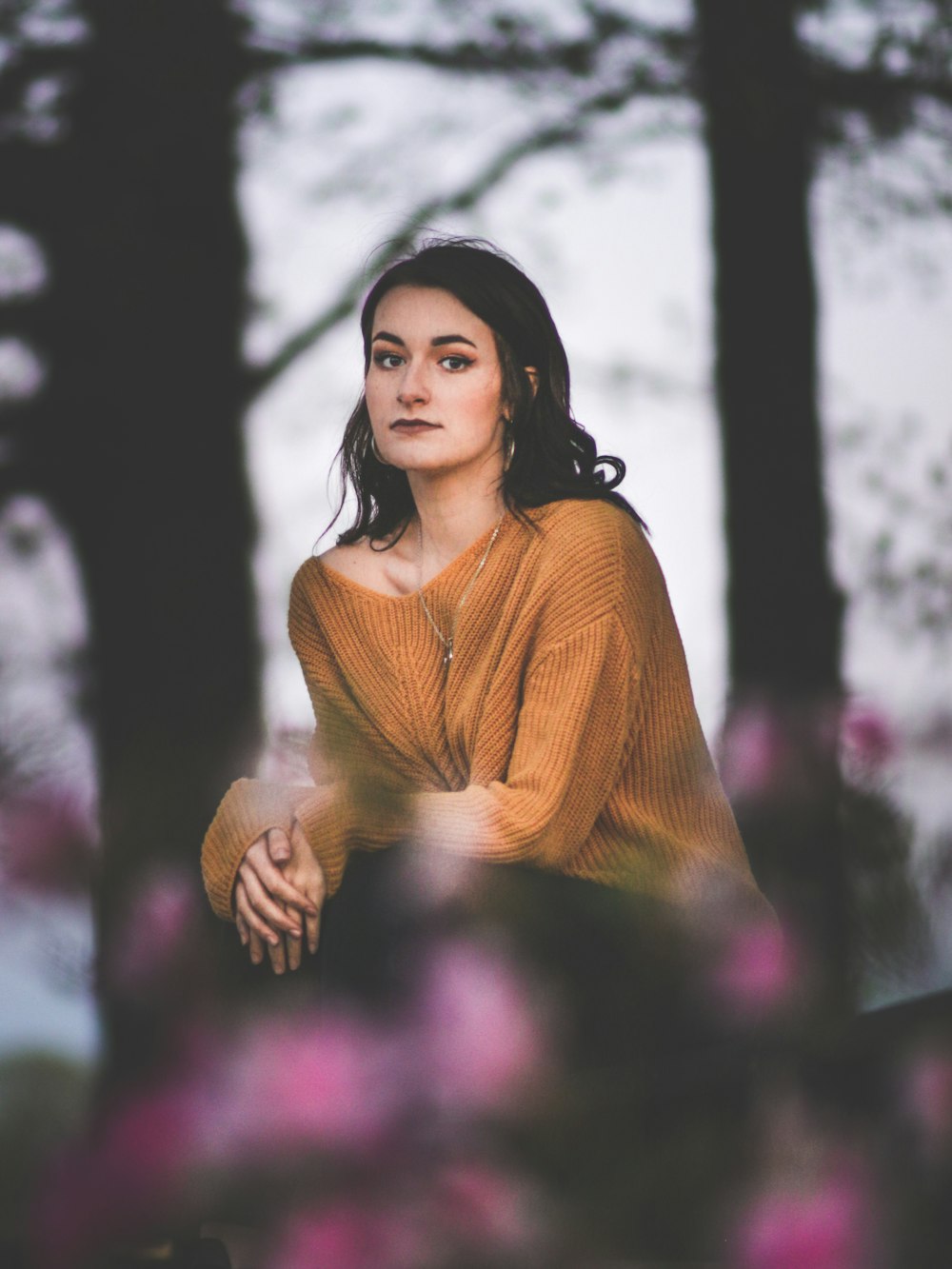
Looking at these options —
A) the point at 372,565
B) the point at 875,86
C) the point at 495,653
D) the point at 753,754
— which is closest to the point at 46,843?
the point at 495,653

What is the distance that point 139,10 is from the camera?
1.77 meters

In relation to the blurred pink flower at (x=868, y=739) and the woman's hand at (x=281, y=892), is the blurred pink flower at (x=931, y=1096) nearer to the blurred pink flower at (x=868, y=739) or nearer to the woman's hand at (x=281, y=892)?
the blurred pink flower at (x=868, y=739)

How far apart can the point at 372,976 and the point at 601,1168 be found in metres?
0.57

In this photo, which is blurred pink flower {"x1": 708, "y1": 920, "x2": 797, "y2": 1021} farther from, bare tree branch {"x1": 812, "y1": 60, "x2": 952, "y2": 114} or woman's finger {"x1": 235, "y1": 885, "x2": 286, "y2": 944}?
bare tree branch {"x1": 812, "y1": 60, "x2": 952, "y2": 114}

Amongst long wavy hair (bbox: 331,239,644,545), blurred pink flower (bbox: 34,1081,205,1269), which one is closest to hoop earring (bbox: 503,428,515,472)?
long wavy hair (bbox: 331,239,644,545)

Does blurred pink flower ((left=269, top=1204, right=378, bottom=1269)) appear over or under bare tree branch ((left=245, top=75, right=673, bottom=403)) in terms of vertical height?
under

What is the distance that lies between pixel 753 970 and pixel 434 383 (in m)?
0.58

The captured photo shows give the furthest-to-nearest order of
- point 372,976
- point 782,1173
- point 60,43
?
point 60,43 < point 372,976 < point 782,1173

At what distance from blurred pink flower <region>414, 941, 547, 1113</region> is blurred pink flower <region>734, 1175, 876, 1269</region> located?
11 cm

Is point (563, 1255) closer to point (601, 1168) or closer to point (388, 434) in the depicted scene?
point (601, 1168)

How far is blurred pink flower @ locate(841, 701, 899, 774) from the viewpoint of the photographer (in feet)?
3.65

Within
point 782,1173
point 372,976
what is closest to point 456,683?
point 372,976

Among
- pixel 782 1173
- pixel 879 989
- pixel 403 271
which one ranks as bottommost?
pixel 782 1173

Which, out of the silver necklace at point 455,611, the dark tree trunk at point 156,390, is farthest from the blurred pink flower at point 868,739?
the dark tree trunk at point 156,390
